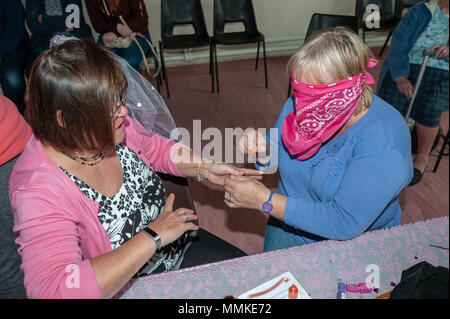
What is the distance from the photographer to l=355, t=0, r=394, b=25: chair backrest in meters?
2.89

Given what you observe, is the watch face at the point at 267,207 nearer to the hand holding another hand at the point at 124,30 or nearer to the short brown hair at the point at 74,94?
the short brown hair at the point at 74,94

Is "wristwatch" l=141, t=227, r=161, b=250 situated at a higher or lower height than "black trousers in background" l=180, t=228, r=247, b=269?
higher

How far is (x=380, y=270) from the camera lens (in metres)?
1.03

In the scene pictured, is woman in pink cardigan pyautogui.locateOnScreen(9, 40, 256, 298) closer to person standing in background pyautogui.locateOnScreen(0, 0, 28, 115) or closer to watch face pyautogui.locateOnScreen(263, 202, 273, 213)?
watch face pyautogui.locateOnScreen(263, 202, 273, 213)

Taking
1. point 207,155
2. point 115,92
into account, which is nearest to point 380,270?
point 115,92

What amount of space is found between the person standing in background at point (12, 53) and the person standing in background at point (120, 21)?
27.0 inches

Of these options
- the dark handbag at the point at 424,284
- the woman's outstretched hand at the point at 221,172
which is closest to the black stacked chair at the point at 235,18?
the woman's outstretched hand at the point at 221,172

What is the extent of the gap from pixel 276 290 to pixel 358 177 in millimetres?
461

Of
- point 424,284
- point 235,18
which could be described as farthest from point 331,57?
point 235,18

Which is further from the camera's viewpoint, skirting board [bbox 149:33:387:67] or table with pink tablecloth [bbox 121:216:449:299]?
skirting board [bbox 149:33:387:67]

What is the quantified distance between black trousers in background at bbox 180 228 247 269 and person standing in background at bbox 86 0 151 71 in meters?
2.29

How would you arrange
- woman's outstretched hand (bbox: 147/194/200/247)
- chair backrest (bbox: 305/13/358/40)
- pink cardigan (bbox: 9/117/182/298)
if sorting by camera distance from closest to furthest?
pink cardigan (bbox: 9/117/182/298)
woman's outstretched hand (bbox: 147/194/200/247)
chair backrest (bbox: 305/13/358/40)

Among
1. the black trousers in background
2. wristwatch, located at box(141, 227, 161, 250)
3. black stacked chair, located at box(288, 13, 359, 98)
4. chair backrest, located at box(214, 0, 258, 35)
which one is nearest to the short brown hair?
wristwatch, located at box(141, 227, 161, 250)

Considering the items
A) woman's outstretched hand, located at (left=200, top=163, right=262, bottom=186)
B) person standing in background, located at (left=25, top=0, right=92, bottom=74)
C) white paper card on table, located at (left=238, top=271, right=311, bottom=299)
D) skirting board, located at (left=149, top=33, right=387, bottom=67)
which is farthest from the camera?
skirting board, located at (left=149, top=33, right=387, bottom=67)
